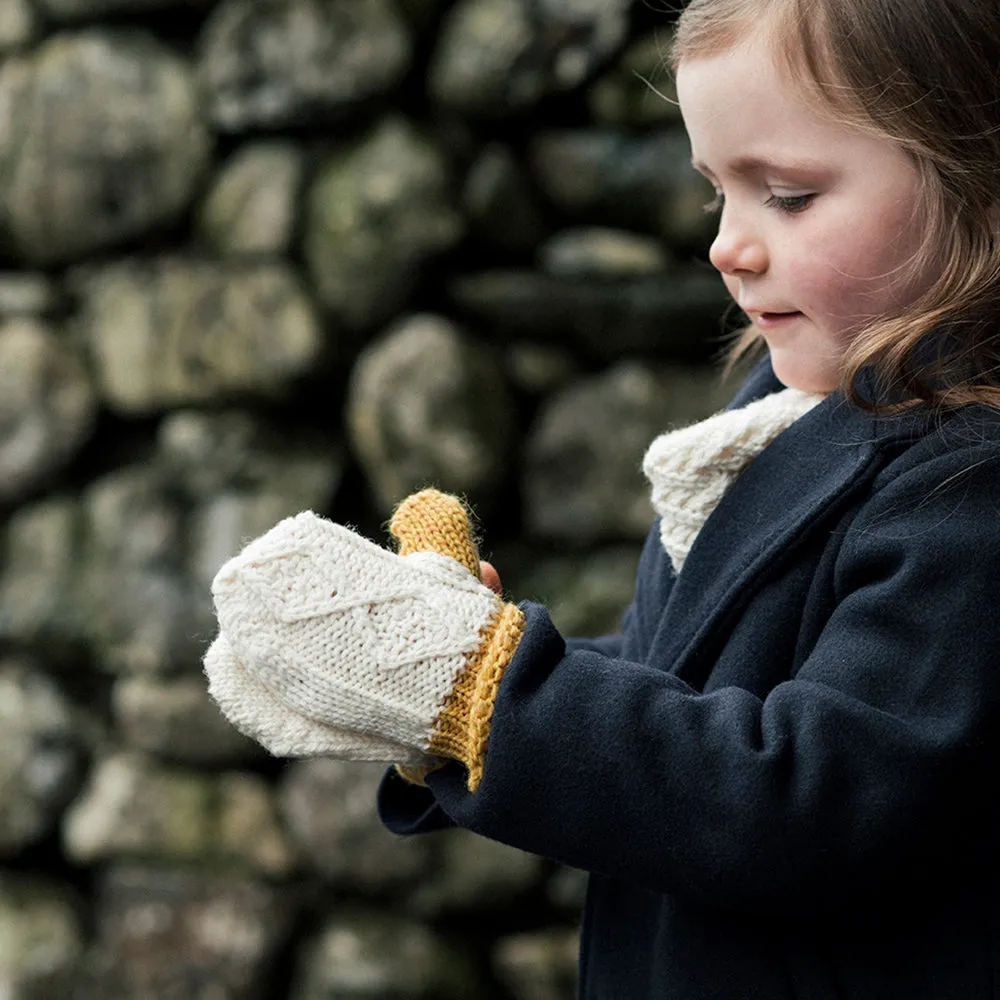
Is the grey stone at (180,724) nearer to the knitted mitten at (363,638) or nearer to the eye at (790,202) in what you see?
the knitted mitten at (363,638)

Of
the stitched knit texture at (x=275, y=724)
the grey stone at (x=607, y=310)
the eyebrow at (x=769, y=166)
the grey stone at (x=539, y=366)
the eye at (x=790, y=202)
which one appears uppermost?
the eyebrow at (x=769, y=166)

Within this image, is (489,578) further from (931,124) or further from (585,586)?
(585,586)

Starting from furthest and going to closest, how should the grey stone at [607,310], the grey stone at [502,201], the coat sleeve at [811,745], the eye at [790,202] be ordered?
1. the grey stone at [502,201]
2. the grey stone at [607,310]
3. the eye at [790,202]
4. the coat sleeve at [811,745]

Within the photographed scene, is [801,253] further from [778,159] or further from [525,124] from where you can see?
[525,124]

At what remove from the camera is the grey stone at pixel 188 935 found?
231 centimetres

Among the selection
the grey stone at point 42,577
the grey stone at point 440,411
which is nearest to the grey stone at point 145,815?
the grey stone at point 42,577

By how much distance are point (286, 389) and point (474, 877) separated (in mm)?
766

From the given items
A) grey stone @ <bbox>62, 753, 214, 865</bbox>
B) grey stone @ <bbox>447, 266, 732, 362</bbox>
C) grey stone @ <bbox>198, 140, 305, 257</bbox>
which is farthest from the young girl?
grey stone @ <bbox>62, 753, 214, 865</bbox>

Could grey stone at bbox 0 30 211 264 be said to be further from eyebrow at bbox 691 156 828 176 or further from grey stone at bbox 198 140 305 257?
eyebrow at bbox 691 156 828 176

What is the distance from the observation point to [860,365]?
0.98 m

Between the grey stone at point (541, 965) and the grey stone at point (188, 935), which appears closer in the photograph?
the grey stone at point (541, 965)

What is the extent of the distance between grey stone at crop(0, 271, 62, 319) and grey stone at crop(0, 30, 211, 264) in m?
0.10

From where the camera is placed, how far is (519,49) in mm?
2039

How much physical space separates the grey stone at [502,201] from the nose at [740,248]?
1.12 metres
